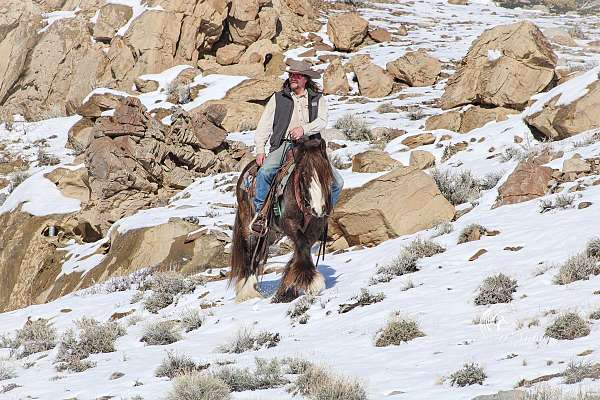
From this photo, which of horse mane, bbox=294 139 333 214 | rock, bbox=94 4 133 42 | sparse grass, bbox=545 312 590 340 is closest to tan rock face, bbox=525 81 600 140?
horse mane, bbox=294 139 333 214

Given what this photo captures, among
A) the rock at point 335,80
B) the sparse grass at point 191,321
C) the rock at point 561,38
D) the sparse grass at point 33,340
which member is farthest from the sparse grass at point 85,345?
the rock at point 561,38

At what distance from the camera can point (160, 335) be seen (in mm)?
8484

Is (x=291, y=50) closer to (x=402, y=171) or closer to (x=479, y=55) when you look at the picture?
(x=479, y=55)

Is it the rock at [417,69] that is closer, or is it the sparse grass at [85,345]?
the sparse grass at [85,345]

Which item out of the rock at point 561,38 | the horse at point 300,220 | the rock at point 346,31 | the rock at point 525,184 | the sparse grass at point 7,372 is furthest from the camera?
the rock at point 561,38

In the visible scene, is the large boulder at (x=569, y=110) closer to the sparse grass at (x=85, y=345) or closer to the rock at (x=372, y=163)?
the rock at (x=372, y=163)

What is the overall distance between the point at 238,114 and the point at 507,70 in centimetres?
961

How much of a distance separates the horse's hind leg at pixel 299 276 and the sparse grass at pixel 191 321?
104 centimetres

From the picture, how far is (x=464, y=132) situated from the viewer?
19.3 metres

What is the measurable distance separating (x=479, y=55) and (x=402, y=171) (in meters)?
9.69

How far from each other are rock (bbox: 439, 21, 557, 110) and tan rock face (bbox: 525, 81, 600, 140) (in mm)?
3011

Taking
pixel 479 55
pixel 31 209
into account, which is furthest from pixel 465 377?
pixel 479 55

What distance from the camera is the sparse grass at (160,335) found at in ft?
27.8

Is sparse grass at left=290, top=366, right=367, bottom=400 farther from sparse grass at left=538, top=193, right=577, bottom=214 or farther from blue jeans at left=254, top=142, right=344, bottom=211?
sparse grass at left=538, top=193, right=577, bottom=214
